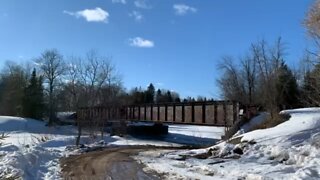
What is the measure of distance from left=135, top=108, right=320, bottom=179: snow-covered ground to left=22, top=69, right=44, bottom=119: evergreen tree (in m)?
76.5

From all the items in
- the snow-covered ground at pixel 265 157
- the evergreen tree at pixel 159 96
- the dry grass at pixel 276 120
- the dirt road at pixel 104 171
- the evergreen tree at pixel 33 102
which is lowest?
the dirt road at pixel 104 171

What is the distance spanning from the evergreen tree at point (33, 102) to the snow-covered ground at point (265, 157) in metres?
76.5

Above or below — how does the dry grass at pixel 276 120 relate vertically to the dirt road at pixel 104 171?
above

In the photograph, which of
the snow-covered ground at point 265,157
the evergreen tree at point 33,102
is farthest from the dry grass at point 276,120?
the evergreen tree at point 33,102

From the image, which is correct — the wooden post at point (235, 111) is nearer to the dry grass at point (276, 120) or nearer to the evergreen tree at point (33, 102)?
the dry grass at point (276, 120)

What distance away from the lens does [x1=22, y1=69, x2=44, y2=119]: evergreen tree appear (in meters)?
95.5

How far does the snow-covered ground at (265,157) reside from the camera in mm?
15414

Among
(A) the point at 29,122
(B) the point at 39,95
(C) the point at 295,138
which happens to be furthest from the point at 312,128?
(B) the point at 39,95

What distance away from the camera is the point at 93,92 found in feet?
293

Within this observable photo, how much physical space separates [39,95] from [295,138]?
83.4m

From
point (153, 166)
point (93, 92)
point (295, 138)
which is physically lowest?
point (153, 166)

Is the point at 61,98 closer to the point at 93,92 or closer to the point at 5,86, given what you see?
the point at 5,86

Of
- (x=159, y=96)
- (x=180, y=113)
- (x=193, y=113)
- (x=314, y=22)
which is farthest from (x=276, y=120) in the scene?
(x=159, y=96)

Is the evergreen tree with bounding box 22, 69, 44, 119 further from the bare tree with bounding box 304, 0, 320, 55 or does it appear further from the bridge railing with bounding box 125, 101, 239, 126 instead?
the bare tree with bounding box 304, 0, 320, 55
